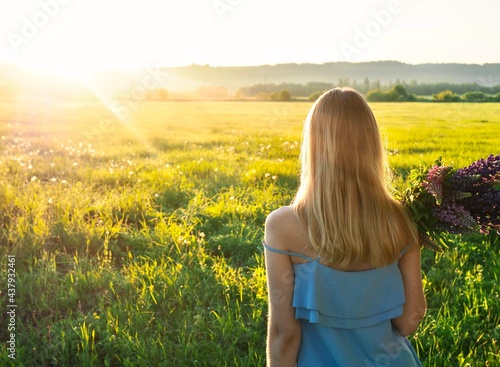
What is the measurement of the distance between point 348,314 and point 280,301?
30cm

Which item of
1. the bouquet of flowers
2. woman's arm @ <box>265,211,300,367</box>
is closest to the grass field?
woman's arm @ <box>265,211,300,367</box>

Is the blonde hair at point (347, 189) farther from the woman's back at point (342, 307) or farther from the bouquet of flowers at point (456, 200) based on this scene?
the bouquet of flowers at point (456, 200)

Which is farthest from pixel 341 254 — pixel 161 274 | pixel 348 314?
pixel 161 274

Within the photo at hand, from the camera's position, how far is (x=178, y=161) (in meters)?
11.1

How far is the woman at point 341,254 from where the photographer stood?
2389mm

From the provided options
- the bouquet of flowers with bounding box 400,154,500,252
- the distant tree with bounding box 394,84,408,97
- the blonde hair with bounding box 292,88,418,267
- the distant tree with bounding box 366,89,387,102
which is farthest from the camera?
the distant tree with bounding box 394,84,408,97

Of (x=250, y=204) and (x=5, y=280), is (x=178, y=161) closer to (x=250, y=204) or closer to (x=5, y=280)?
(x=250, y=204)

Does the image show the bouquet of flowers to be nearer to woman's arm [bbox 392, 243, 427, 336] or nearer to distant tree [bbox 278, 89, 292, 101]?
woman's arm [bbox 392, 243, 427, 336]

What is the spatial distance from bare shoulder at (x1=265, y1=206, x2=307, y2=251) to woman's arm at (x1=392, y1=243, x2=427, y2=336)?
0.52 m

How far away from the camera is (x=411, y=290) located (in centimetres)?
262

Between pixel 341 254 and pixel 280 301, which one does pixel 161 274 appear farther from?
pixel 341 254

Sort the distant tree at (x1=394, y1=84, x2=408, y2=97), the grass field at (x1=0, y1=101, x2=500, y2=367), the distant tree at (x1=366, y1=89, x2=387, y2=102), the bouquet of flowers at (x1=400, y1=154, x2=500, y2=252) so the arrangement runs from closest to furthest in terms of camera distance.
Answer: the bouquet of flowers at (x1=400, y1=154, x2=500, y2=252) → the grass field at (x1=0, y1=101, x2=500, y2=367) → the distant tree at (x1=366, y1=89, x2=387, y2=102) → the distant tree at (x1=394, y1=84, x2=408, y2=97)

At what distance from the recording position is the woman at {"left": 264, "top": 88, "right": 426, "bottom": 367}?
2.39 metres

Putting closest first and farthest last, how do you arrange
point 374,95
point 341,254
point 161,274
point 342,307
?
point 341,254
point 342,307
point 161,274
point 374,95
